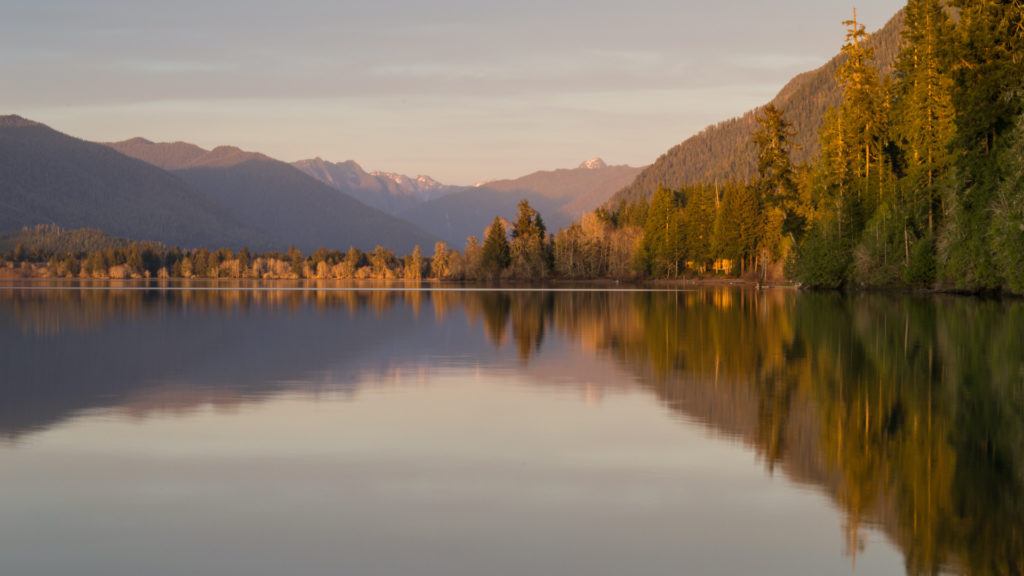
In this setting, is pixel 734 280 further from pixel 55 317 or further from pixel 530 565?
pixel 530 565

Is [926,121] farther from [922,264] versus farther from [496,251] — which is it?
[496,251]

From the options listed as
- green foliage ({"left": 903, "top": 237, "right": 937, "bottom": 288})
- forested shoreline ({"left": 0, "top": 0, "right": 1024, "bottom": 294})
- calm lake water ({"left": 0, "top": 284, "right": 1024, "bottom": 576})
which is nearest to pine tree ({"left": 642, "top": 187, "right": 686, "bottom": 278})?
forested shoreline ({"left": 0, "top": 0, "right": 1024, "bottom": 294})

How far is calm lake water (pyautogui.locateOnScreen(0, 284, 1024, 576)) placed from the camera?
954 centimetres

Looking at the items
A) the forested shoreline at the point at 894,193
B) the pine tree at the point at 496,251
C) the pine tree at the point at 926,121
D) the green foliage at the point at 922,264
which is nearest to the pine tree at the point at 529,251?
the pine tree at the point at 496,251

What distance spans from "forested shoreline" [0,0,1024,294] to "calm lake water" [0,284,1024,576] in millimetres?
28970

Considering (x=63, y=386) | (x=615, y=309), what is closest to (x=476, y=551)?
(x=63, y=386)

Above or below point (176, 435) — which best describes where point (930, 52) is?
above

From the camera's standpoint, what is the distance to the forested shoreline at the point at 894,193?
55.5 meters

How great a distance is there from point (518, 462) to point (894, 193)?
66.9 metres

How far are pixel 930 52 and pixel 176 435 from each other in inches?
2541

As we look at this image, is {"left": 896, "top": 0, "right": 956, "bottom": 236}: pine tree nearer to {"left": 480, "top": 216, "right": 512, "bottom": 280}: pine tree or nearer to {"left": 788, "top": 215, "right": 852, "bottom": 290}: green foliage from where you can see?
{"left": 788, "top": 215, "right": 852, "bottom": 290}: green foliage

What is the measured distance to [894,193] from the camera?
74.5 m

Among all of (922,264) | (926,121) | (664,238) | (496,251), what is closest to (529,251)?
(496,251)

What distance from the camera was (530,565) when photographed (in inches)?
360
